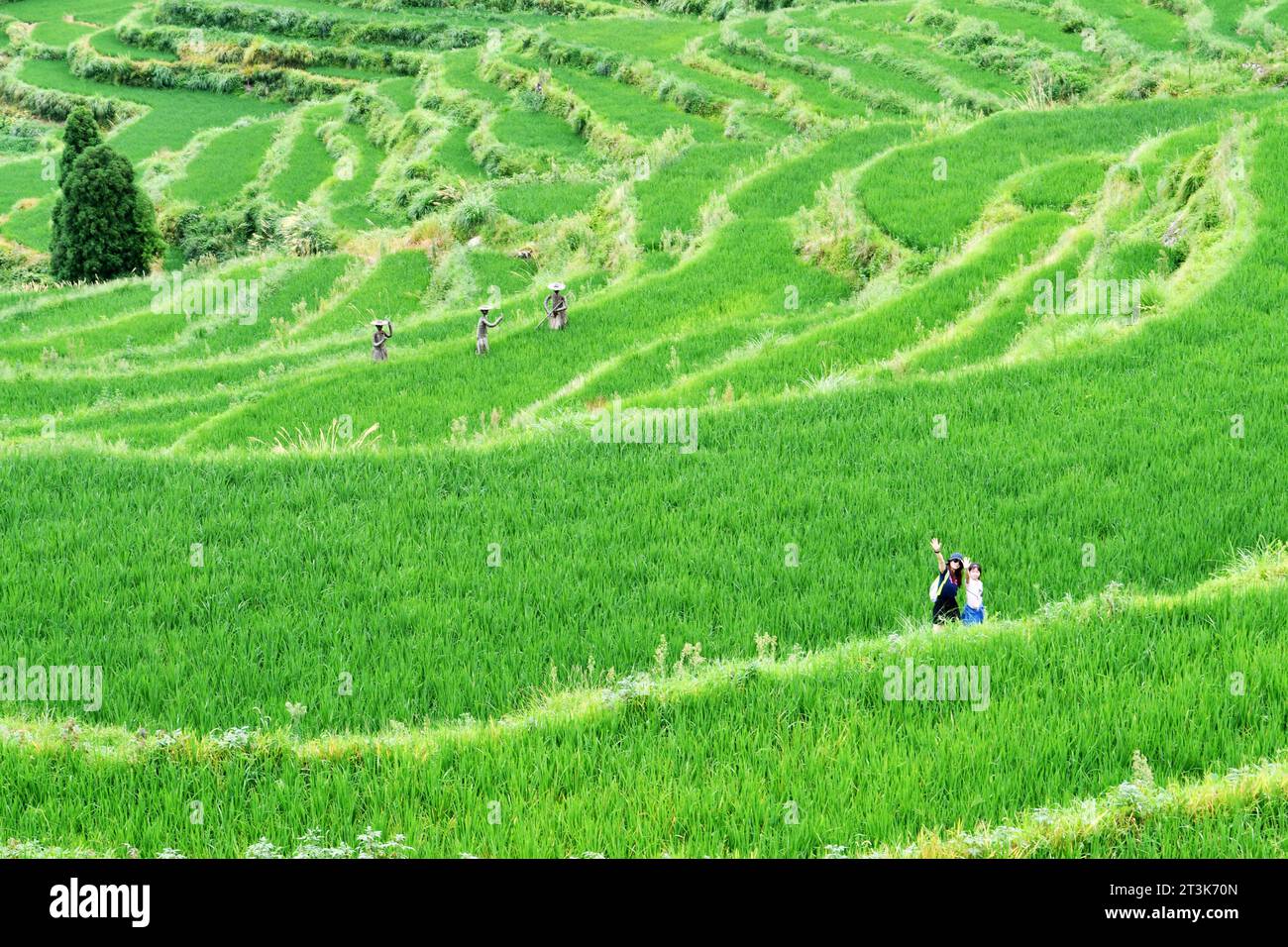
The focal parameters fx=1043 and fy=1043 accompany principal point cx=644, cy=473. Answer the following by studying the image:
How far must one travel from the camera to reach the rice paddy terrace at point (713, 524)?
634 centimetres

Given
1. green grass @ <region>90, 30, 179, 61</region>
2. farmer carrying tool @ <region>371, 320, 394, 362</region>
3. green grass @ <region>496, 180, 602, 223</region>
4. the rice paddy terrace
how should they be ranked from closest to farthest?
the rice paddy terrace → farmer carrying tool @ <region>371, 320, 394, 362</region> → green grass @ <region>496, 180, 602, 223</region> → green grass @ <region>90, 30, 179, 61</region>

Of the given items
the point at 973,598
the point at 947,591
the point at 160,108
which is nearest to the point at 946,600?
the point at 947,591

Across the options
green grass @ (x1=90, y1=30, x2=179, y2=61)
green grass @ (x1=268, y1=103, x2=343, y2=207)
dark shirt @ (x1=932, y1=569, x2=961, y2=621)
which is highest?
green grass @ (x1=90, y1=30, x2=179, y2=61)

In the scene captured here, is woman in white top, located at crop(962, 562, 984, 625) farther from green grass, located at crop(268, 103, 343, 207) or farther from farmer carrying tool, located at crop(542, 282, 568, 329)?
green grass, located at crop(268, 103, 343, 207)

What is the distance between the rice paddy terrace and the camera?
634 centimetres

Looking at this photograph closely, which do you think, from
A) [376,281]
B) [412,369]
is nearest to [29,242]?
[376,281]

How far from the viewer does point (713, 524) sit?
11.9m

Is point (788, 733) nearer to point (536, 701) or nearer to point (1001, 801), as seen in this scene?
point (1001, 801)

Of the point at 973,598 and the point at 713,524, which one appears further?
the point at 713,524

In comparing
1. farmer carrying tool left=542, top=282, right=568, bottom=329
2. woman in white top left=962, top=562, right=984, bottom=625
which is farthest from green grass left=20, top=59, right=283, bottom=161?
woman in white top left=962, top=562, right=984, bottom=625

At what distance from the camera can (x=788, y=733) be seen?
704 centimetres

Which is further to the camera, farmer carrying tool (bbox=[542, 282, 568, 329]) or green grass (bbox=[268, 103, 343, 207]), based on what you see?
green grass (bbox=[268, 103, 343, 207])

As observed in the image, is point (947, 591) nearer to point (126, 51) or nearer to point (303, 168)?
point (303, 168)

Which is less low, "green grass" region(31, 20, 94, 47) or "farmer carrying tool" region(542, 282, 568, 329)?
"green grass" region(31, 20, 94, 47)
